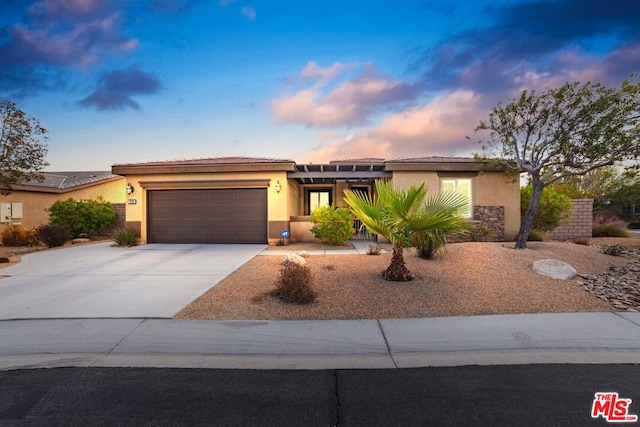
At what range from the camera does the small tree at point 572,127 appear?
28.4ft

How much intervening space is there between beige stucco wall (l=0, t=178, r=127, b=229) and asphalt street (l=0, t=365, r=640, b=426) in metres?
18.2

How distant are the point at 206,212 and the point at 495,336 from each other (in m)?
12.9

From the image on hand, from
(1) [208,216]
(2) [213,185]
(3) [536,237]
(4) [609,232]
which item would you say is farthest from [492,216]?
(1) [208,216]

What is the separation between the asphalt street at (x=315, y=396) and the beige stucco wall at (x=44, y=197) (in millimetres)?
18187

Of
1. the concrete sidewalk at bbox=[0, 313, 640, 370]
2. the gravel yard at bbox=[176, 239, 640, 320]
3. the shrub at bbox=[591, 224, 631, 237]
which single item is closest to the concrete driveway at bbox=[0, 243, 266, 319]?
the concrete sidewalk at bbox=[0, 313, 640, 370]

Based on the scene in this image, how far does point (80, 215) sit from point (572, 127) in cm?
2097

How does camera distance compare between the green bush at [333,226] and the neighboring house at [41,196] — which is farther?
the neighboring house at [41,196]

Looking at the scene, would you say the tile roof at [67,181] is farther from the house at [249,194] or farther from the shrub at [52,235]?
the house at [249,194]

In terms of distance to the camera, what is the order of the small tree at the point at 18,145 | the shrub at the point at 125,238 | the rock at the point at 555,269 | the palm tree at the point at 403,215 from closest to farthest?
1. the palm tree at the point at 403,215
2. the rock at the point at 555,269
3. the small tree at the point at 18,145
4. the shrub at the point at 125,238

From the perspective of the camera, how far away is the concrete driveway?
18.1ft

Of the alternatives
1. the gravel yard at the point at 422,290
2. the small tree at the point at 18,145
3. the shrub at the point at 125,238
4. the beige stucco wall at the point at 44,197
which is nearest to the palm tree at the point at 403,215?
the gravel yard at the point at 422,290

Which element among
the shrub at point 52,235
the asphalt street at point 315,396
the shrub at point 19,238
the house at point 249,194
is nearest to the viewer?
the asphalt street at point 315,396

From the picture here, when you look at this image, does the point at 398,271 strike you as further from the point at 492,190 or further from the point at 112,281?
the point at 492,190

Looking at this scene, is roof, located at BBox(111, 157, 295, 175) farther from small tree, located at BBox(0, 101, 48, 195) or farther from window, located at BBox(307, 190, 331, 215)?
window, located at BBox(307, 190, 331, 215)
